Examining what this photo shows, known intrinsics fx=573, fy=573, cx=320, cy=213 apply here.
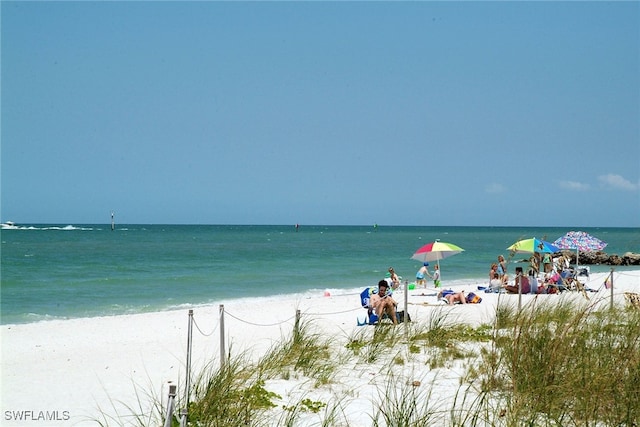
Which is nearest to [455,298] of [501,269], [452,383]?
[501,269]

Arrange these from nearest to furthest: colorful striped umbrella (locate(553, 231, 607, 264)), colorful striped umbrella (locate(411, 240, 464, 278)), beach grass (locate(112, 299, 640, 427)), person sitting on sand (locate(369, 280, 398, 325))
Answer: beach grass (locate(112, 299, 640, 427)), person sitting on sand (locate(369, 280, 398, 325)), colorful striped umbrella (locate(411, 240, 464, 278)), colorful striped umbrella (locate(553, 231, 607, 264))

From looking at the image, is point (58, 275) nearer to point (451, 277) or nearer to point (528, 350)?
point (451, 277)

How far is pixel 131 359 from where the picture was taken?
29.4ft

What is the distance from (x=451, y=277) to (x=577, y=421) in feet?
76.4

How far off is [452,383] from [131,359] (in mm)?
5717

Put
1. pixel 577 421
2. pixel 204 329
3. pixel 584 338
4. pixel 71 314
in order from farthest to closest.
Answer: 1. pixel 71 314
2. pixel 204 329
3. pixel 584 338
4. pixel 577 421

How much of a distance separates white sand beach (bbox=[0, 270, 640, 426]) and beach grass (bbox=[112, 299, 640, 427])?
8 centimetres

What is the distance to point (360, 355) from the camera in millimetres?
6141

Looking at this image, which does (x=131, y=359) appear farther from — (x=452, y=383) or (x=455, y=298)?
(x=455, y=298)

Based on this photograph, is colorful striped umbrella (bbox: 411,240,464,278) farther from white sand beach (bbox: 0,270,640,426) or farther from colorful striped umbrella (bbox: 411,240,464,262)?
white sand beach (bbox: 0,270,640,426)

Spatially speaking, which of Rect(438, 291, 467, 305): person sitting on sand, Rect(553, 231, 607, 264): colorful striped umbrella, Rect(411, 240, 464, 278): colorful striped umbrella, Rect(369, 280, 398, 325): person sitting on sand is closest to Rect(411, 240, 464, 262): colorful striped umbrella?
Rect(411, 240, 464, 278): colorful striped umbrella

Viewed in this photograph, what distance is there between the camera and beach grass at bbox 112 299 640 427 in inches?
153

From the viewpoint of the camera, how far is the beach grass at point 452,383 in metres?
3.88

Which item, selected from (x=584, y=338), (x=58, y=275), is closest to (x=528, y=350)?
(x=584, y=338)
